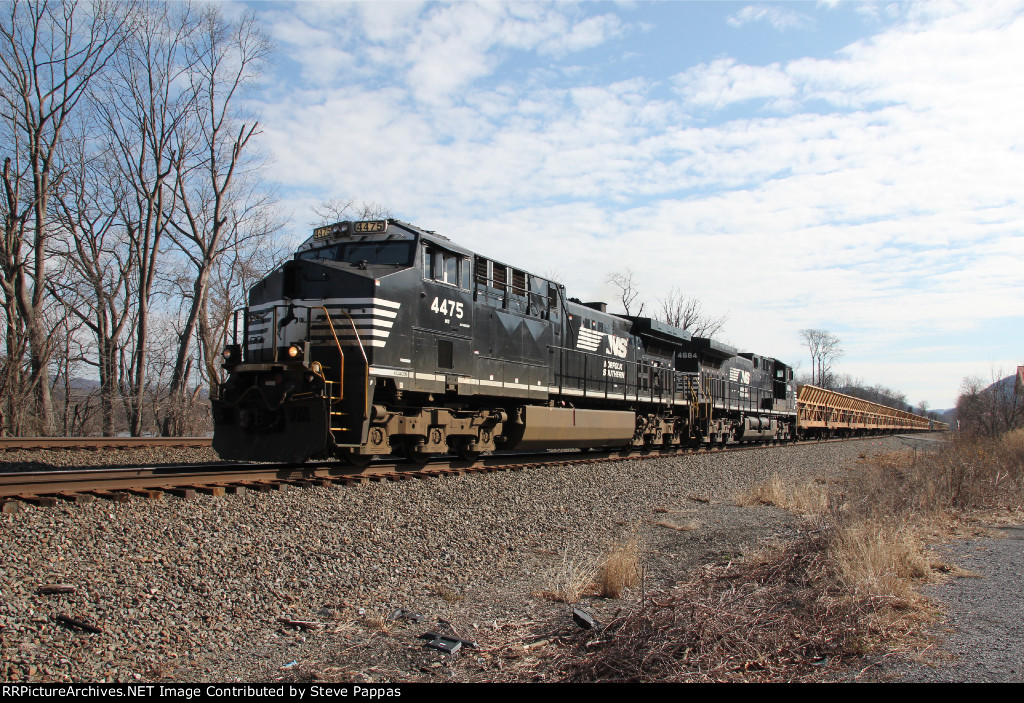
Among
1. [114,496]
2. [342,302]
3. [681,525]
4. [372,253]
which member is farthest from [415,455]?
[114,496]

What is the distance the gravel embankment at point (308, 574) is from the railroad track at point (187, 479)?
13.9 inches

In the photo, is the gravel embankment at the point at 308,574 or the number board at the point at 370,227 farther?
the number board at the point at 370,227

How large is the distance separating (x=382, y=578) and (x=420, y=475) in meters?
4.22

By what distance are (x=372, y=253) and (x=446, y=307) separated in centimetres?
144

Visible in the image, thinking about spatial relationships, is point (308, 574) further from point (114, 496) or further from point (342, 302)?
point (342, 302)

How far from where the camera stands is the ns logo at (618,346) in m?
17.2

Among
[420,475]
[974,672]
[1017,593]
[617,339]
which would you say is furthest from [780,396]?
[974,672]

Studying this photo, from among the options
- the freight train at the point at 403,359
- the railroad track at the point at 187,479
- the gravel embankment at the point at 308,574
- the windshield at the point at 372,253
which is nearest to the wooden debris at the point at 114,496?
the railroad track at the point at 187,479

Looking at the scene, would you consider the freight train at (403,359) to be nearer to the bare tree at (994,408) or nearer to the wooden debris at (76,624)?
the wooden debris at (76,624)

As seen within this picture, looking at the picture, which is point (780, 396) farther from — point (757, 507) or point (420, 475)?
point (420, 475)

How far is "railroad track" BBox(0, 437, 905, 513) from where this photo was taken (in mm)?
6770

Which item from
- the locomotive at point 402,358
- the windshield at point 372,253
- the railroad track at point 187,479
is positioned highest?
the windshield at point 372,253

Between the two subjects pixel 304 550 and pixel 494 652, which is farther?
pixel 304 550
